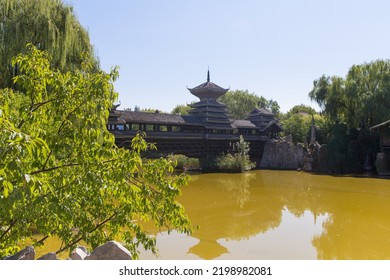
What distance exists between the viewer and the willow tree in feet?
38.0

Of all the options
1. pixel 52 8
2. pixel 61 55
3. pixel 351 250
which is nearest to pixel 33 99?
pixel 351 250

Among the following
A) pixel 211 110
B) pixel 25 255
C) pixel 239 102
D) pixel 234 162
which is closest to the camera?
pixel 25 255

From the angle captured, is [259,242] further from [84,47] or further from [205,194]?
[84,47]

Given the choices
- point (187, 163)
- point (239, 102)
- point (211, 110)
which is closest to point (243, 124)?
point (211, 110)

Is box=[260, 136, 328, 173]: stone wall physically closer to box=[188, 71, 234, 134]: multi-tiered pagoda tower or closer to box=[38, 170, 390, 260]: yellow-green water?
box=[188, 71, 234, 134]: multi-tiered pagoda tower

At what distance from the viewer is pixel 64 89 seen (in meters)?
3.01

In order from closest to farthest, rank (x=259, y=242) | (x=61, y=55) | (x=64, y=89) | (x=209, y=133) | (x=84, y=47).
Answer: (x=64, y=89) → (x=259, y=242) → (x=61, y=55) → (x=84, y=47) → (x=209, y=133)

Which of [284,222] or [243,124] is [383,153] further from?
[284,222]

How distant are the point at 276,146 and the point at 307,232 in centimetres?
2076

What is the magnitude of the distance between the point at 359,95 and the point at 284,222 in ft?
63.0

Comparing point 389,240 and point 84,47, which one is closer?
point 389,240

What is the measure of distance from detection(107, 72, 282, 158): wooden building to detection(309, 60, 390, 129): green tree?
6.08 m

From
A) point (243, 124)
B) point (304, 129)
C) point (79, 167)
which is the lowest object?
point (79, 167)

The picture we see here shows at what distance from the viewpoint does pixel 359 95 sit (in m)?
26.1
